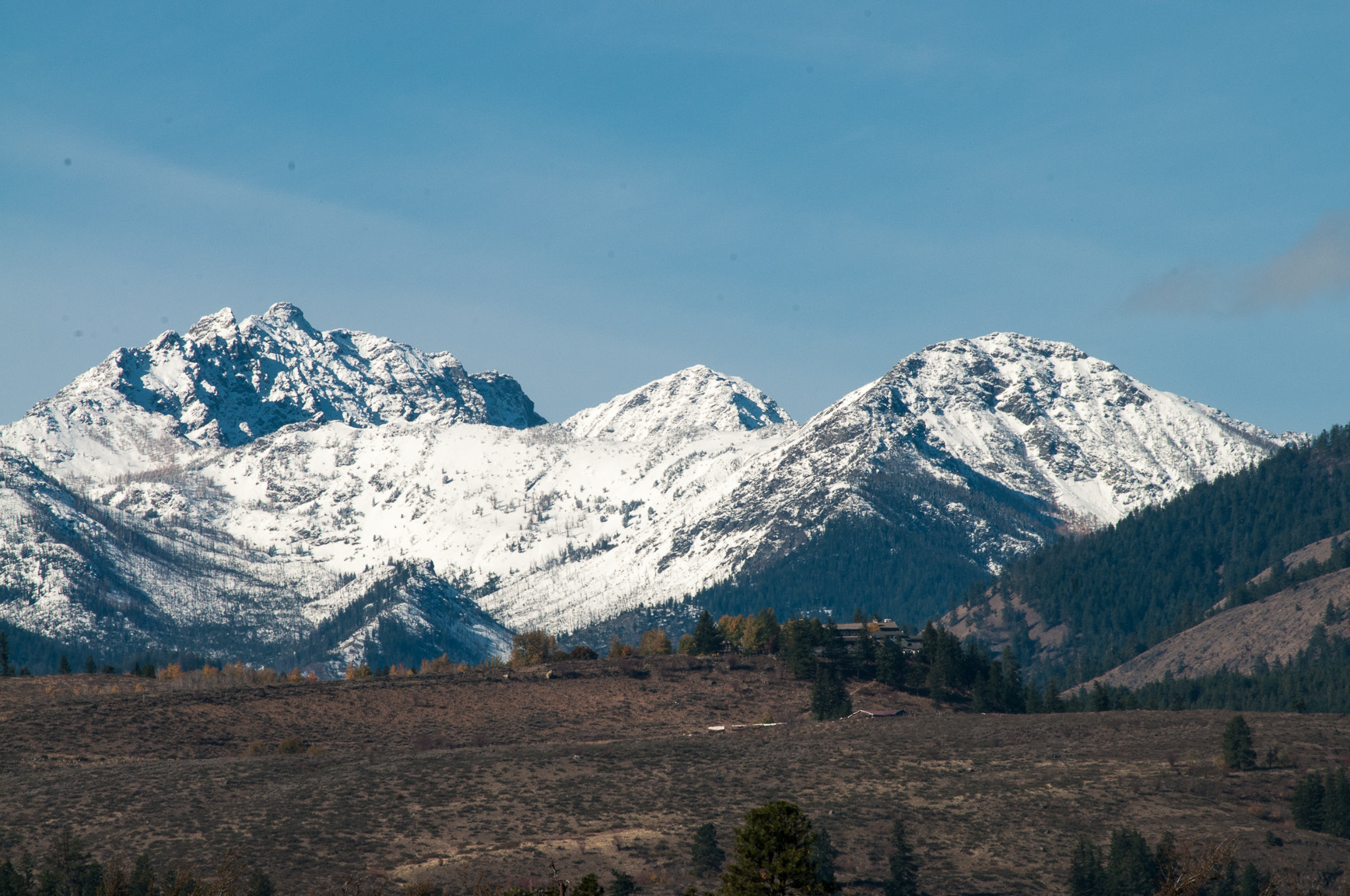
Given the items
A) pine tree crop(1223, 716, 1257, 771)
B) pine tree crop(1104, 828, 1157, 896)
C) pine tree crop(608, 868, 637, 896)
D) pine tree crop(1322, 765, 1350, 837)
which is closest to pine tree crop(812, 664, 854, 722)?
pine tree crop(1223, 716, 1257, 771)

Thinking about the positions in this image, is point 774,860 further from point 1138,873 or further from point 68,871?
point 68,871

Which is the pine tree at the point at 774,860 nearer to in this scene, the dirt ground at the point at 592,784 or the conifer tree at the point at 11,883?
the dirt ground at the point at 592,784

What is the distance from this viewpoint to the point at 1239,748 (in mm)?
132625

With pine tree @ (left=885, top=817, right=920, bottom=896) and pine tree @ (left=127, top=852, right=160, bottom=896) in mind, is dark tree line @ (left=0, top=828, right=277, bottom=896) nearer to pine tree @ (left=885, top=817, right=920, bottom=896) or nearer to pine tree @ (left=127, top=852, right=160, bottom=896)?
pine tree @ (left=127, top=852, right=160, bottom=896)

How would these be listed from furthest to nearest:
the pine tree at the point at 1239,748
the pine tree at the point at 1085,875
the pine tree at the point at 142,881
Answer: the pine tree at the point at 1239,748, the pine tree at the point at 1085,875, the pine tree at the point at 142,881

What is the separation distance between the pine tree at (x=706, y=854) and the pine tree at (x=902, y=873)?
41.3 feet

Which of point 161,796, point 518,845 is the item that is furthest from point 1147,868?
point 161,796

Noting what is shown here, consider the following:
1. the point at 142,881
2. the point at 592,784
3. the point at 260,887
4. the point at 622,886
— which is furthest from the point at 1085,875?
the point at 142,881

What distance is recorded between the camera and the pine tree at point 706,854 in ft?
344

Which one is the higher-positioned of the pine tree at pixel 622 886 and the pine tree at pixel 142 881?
the pine tree at pixel 142 881

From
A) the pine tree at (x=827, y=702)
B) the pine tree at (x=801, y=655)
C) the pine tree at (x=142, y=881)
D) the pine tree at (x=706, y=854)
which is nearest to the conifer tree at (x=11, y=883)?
the pine tree at (x=142, y=881)

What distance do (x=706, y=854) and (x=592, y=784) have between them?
24.3 meters

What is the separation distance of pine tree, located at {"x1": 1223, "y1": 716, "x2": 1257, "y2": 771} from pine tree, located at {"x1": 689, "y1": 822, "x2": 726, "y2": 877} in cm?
5338

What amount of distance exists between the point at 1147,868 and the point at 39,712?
119 m
